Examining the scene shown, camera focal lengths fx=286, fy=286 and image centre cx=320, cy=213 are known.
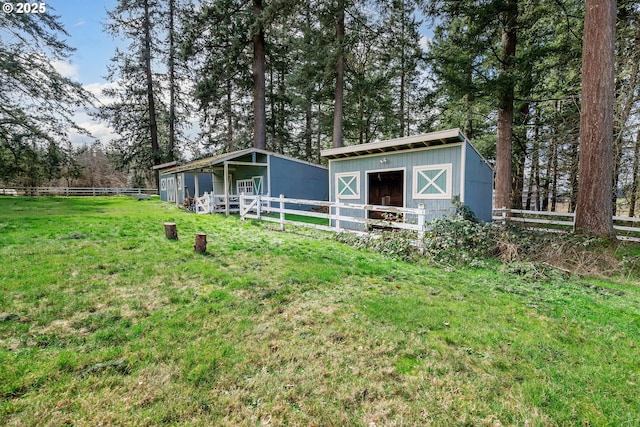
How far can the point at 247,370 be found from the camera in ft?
7.60

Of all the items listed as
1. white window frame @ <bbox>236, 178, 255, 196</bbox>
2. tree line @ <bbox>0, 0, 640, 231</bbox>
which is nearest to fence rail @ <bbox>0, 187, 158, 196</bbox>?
tree line @ <bbox>0, 0, 640, 231</bbox>

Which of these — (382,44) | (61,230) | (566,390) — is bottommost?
(566,390)

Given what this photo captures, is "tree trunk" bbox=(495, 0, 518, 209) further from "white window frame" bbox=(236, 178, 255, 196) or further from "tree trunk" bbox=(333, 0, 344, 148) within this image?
"white window frame" bbox=(236, 178, 255, 196)

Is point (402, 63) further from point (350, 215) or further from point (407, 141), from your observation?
point (350, 215)

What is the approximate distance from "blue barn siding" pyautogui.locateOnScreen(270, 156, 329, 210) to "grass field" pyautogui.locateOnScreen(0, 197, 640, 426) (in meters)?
9.67

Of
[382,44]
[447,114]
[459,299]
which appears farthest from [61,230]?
[447,114]

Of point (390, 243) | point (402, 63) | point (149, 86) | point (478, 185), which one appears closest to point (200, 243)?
point (390, 243)

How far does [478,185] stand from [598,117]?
2866mm

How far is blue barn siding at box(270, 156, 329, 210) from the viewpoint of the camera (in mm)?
14289

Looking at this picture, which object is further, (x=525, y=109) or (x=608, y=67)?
(x=525, y=109)

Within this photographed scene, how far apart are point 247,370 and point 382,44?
15929 mm

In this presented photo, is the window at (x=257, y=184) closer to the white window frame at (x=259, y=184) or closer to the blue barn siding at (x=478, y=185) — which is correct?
the white window frame at (x=259, y=184)

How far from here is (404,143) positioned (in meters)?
7.91

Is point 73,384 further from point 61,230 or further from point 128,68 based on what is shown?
point 128,68
